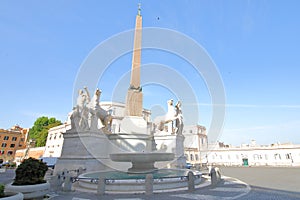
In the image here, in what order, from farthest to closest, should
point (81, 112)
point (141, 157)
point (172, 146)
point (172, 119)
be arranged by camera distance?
point (172, 119) < point (172, 146) < point (81, 112) < point (141, 157)

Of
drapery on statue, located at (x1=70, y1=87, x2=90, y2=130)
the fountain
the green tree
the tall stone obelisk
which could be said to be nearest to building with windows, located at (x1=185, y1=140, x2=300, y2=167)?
the fountain

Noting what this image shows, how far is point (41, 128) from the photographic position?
5366cm

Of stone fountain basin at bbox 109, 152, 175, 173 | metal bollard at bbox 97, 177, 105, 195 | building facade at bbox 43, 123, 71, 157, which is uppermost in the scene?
building facade at bbox 43, 123, 71, 157

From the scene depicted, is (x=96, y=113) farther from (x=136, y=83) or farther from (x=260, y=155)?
(x=260, y=155)

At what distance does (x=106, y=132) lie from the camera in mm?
14438

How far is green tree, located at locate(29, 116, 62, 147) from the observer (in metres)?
49.5

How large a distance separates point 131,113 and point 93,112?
3.27 m

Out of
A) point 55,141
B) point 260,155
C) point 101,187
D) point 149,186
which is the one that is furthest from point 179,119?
point 55,141

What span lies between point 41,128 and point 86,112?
48.8m

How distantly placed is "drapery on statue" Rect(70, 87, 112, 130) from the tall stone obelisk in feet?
8.33

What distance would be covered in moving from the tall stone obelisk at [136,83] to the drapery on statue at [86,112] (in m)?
2.54

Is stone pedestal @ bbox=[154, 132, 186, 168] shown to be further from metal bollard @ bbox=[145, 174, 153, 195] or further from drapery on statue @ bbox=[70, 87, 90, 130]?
metal bollard @ bbox=[145, 174, 153, 195]

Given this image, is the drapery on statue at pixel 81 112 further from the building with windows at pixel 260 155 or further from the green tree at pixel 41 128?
the green tree at pixel 41 128

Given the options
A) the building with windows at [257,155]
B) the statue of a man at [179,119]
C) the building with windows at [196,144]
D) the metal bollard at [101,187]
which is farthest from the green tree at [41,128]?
the metal bollard at [101,187]
